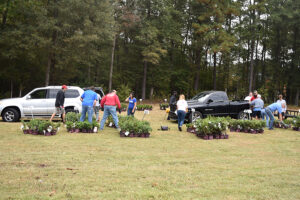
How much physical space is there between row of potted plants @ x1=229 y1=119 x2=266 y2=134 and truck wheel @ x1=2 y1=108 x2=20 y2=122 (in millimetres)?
10622

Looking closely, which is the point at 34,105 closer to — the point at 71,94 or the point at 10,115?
the point at 10,115

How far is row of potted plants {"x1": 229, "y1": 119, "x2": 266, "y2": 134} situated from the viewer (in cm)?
1209

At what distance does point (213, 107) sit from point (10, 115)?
1066 centimetres

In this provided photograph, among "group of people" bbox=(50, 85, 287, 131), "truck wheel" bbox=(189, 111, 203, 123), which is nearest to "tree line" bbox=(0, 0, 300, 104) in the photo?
"group of people" bbox=(50, 85, 287, 131)

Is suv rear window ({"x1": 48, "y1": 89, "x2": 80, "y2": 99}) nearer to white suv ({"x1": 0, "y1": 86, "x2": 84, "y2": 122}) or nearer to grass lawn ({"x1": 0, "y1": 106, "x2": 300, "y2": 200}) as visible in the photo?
white suv ({"x1": 0, "y1": 86, "x2": 84, "y2": 122})

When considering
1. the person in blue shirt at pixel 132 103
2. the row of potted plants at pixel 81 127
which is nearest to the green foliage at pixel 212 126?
the row of potted plants at pixel 81 127

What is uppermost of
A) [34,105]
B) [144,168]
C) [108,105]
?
[108,105]

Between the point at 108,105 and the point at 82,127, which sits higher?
the point at 108,105

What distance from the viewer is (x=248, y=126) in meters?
12.2

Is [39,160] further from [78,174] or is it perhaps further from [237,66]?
[237,66]

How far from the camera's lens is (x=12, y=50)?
23.0 meters

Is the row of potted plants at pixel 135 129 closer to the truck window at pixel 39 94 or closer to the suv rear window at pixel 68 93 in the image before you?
the suv rear window at pixel 68 93

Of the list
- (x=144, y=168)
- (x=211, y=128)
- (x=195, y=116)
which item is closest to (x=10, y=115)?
(x=195, y=116)

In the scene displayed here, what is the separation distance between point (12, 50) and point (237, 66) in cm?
3874
